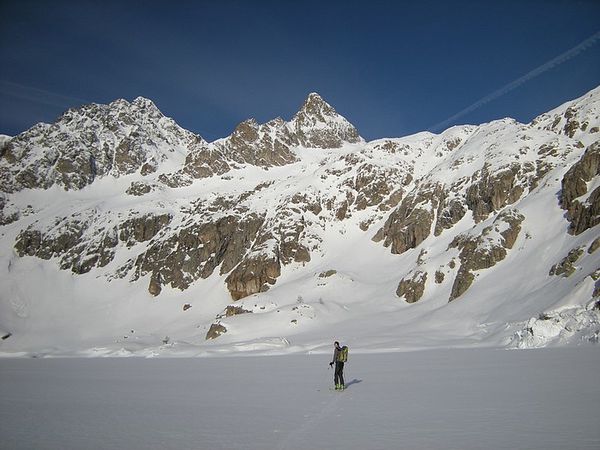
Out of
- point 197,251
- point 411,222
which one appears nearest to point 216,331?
point 411,222

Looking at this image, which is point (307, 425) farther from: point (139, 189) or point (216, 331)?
point (139, 189)

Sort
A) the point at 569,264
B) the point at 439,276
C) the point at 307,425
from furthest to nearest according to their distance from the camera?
the point at 439,276, the point at 569,264, the point at 307,425

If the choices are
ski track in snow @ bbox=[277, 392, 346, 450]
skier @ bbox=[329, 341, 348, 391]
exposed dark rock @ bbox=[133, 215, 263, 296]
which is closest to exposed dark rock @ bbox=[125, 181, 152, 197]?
exposed dark rock @ bbox=[133, 215, 263, 296]

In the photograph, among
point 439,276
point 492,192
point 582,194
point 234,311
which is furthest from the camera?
point 234,311

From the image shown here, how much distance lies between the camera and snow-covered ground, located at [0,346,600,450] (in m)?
10.8

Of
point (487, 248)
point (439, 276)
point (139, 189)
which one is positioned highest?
point (139, 189)

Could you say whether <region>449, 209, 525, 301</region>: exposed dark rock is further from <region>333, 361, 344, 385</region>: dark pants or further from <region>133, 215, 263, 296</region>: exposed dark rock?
<region>133, 215, 263, 296</region>: exposed dark rock

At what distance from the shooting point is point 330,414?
581 inches

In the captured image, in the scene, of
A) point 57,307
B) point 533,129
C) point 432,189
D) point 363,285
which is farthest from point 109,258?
point 533,129

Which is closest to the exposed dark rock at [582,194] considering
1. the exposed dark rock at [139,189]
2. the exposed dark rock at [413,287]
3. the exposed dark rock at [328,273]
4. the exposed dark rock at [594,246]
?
the exposed dark rock at [594,246]

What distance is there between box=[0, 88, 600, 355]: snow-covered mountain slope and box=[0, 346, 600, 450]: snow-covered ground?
84.4 feet

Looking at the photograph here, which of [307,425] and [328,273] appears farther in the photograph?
[328,273]

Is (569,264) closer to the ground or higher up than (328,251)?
closer to the ground

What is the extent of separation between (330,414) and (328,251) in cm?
11723
